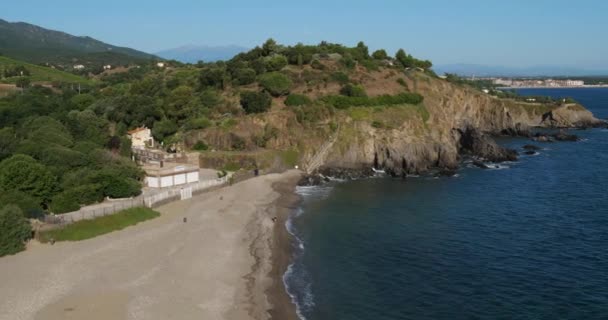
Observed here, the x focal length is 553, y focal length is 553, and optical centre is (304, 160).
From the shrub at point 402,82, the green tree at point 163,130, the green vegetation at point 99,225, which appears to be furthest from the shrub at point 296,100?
the green vegetation at point 99,225

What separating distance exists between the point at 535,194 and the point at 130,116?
50841mm

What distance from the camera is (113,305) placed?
81.3 feet

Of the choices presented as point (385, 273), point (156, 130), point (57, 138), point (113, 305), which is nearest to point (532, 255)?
point (385, 273)

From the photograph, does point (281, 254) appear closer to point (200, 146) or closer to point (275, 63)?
point (200, 146)

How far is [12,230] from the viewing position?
104 feet

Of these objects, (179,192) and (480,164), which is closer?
(179,192)

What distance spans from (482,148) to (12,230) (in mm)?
58919

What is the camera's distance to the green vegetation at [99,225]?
34.2m

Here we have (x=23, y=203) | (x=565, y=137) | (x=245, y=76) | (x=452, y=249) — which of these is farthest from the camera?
(x=565, y=137)

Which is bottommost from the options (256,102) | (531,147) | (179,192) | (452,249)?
(452,249)

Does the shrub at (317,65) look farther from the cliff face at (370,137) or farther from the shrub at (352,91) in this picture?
the shrub at (352,91)

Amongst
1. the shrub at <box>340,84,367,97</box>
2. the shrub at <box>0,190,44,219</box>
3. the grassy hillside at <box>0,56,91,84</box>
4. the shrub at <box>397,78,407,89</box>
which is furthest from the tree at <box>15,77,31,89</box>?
the shrub at <box>0,190,44,219</box>

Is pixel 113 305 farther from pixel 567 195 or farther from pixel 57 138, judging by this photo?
pixel 567 195

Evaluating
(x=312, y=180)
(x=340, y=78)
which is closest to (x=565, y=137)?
(x=340, y=78)
